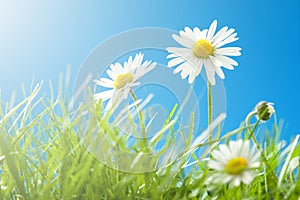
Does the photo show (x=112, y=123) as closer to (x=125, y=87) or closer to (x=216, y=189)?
(x=125, y=87)

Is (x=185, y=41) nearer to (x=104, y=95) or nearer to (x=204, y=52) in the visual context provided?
(x=204, y=52)

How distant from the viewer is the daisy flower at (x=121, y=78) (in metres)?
0.94

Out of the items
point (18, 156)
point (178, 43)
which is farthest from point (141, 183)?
point (178, 43)

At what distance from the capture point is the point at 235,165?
62 cm

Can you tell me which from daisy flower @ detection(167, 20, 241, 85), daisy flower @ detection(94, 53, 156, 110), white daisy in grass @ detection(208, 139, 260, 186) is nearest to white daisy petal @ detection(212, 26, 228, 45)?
daisy flower @ detection(167, 20, 241, 85)

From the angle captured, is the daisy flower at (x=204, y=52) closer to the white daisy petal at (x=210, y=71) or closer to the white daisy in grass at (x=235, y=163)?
the white daisy petal at (x=210, y=71)

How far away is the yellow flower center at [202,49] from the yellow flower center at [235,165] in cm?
45

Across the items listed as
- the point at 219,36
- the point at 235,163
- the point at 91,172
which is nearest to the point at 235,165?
the point at 235,163

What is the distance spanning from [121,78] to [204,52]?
19cm

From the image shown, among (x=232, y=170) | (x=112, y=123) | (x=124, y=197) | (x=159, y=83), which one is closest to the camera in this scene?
(x=232, y=170)

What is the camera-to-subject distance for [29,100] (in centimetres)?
97

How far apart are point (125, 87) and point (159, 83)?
0.31 ft

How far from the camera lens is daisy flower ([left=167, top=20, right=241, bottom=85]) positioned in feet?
3.36

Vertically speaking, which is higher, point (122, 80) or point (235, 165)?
point (122, 80)
